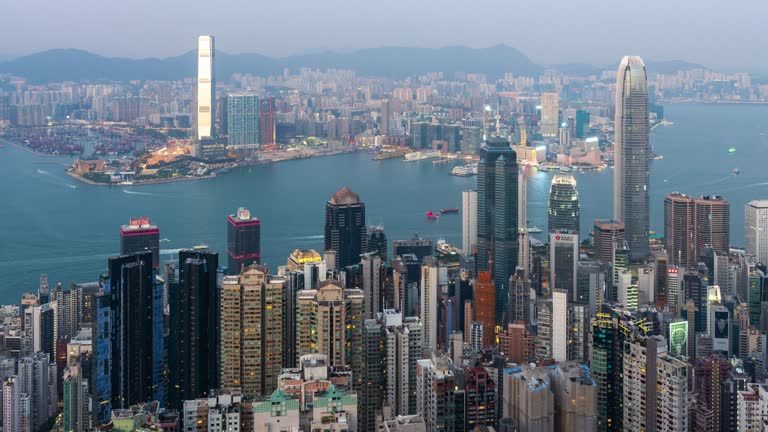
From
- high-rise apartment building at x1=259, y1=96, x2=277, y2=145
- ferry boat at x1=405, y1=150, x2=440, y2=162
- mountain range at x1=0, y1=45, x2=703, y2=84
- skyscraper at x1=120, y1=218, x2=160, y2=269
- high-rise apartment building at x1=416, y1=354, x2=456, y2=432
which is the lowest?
high-rise apartment building at x1=416, y1=354, x2=456, y2=432

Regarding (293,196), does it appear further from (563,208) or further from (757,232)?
(757,232)

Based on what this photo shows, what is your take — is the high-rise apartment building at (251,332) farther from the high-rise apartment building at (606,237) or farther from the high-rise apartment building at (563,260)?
the high-rise apartment building at (606,237)

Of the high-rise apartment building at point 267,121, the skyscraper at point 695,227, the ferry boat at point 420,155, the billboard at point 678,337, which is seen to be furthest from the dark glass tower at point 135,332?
the high-rise apartment building at point 267,121

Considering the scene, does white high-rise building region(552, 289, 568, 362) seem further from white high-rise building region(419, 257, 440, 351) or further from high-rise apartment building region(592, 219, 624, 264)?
high-rise apartment building region(592, 219, 624, 264)

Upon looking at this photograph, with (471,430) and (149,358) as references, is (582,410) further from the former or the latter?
(149,358)

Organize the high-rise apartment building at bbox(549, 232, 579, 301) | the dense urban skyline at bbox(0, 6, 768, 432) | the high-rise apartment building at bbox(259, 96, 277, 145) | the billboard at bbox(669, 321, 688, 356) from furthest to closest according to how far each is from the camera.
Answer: the high-rise apartment building at bbox(259, 96, 277, 145) < the high-rise apartment building at bbox(549, 232, 579, 301) < the billboard at bbox(669, 321, 688, 356) < the dense urban skyline at bbox(0, 6, 768, 432)

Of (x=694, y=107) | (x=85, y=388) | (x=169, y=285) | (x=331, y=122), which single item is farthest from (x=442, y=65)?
(x=85, y=388)

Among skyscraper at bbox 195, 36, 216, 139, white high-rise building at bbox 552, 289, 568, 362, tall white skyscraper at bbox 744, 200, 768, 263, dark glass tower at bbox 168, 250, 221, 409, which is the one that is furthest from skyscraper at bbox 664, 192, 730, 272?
skyscraper at bbox 195, 36, 216, 139
